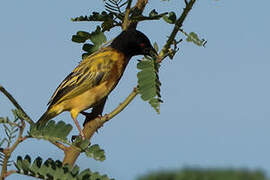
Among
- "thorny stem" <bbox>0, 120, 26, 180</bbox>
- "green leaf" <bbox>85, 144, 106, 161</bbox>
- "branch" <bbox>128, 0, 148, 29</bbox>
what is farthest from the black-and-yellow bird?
"thorny stem" <bbox>0, 120, 26, 180</bbox>

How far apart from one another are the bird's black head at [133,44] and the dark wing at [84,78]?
29 centimetres

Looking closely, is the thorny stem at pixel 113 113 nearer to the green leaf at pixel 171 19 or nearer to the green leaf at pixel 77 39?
the green leaf at pixel 171 19

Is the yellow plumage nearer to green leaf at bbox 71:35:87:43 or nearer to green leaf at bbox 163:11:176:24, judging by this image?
green leaf at bbox 71:35:87:43

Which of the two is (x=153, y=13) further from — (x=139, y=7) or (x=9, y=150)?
(x=9, y=150)

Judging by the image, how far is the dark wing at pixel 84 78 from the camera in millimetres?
7961

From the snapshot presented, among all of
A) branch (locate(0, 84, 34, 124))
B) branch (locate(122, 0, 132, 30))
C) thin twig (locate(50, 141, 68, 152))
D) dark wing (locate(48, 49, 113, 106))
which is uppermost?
dark wing (locate(48, 49, 113, 106))

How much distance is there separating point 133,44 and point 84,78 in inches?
43.6

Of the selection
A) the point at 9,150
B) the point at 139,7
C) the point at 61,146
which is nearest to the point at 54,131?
the point at 61,146

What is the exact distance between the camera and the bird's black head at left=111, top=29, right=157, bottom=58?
263 inches

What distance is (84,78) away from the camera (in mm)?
7996

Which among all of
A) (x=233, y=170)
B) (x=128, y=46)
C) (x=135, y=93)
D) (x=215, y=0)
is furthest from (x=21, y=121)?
(x=233, y=170)

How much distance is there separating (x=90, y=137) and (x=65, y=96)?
11.6 feet

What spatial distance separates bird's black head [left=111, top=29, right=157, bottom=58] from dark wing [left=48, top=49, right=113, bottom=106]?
0.94 ft

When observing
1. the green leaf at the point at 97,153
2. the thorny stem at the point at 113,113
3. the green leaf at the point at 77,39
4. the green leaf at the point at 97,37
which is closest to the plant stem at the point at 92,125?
the thorny stem at the point at 113,113
